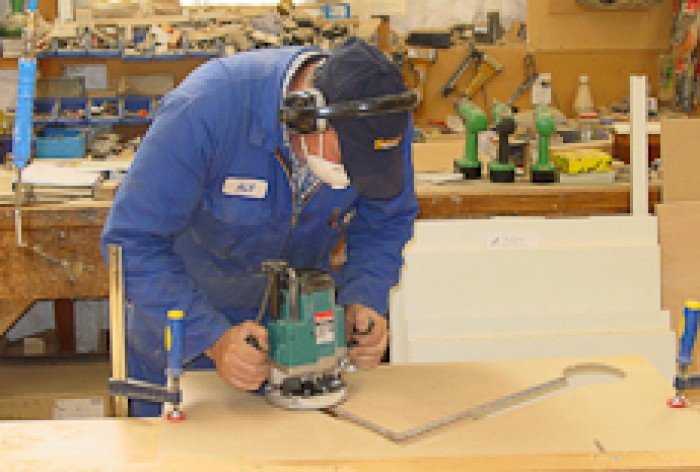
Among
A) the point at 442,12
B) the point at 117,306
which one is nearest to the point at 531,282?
the point at 117,306

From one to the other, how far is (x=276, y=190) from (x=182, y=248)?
11.7 inches

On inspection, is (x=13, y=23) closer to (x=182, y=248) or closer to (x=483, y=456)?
(x=182, y=248)

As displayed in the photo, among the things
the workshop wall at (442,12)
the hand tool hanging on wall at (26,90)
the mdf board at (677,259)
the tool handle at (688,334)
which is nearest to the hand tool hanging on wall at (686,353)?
the tool handle at (688,334)

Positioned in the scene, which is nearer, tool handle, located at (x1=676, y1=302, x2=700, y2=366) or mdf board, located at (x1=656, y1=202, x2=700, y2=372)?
tool handle, located at (x1=676, y1=302, x2=700, y2=366)

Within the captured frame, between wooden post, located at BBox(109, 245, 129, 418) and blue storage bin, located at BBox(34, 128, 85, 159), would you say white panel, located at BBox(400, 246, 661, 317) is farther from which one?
blue storage bin, located at BBox(34, 128, 85, 159)

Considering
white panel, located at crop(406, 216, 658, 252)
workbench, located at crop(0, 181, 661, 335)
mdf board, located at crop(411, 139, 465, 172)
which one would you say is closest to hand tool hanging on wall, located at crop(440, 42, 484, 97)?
mdf board, located at crop(411, 139, 465, 172)

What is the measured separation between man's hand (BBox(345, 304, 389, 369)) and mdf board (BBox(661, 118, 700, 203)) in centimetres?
149

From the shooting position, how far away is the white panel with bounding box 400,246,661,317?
2.87 metres

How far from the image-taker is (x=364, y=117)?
5.70 ft

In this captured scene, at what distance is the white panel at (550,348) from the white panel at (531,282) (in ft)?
0.37

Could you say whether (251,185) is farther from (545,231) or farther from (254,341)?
(545,231)

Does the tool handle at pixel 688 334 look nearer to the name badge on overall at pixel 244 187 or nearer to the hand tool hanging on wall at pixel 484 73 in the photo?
the name badge on overall at pixel 244 187

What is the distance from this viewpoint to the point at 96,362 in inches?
143

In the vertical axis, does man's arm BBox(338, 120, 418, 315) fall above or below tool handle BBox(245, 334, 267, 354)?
above
